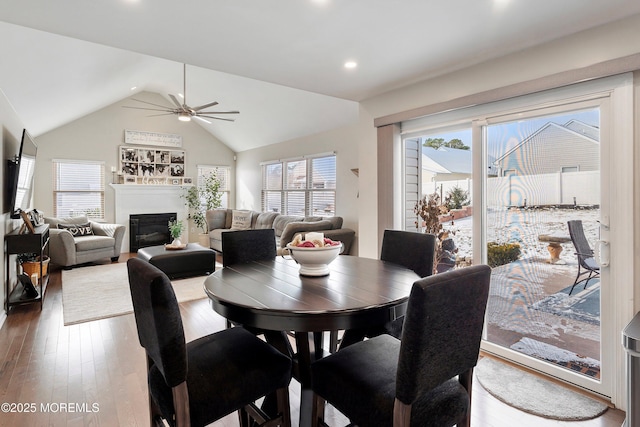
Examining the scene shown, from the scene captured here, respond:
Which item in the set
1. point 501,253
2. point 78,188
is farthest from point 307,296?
point 78,188

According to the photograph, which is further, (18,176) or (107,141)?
(107,141)

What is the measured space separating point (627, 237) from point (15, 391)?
395cm

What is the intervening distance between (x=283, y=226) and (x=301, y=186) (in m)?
0.97


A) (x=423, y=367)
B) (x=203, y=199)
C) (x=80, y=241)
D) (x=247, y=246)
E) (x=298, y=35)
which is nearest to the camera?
(x=423, y=367)

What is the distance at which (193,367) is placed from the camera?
138 centimetres

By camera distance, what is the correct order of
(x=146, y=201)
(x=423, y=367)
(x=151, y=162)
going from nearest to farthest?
(x=423, y=367) → (x=146, y=201) → (x=151, y=162)

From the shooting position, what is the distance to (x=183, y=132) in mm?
8383

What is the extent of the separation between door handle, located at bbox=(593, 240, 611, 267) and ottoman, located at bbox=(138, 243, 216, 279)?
4.73 metres

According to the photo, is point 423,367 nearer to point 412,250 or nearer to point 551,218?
point 412,250

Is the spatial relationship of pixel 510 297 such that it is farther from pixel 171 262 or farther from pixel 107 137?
pixel 107 137

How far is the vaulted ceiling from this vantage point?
6.31ft

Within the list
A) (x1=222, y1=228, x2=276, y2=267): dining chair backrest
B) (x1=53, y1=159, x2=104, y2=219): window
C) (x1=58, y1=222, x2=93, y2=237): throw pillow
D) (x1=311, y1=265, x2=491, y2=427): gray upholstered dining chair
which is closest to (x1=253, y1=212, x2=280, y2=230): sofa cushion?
(x1=58, y1=222, x2=93, y2=237): throw pillow

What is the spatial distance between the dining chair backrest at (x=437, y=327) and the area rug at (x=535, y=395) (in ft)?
4.02

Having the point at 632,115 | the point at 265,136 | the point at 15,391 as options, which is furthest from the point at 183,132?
the point at 632,115
